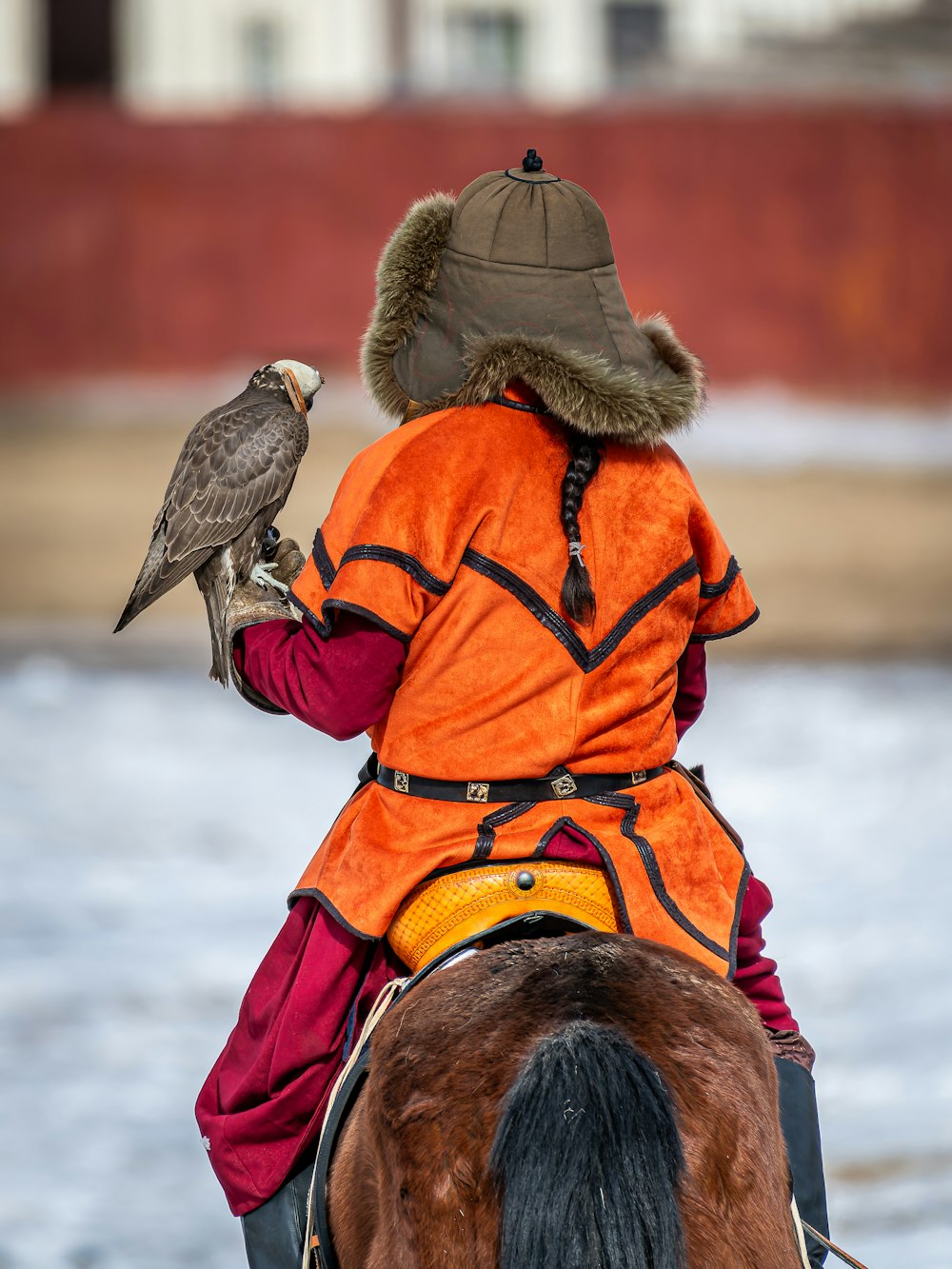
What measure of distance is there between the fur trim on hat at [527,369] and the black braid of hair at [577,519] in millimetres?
32

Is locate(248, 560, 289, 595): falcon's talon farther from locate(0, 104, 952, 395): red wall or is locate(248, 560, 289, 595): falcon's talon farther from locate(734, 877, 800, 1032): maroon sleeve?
locate(0, 104, 952, 395): red wall

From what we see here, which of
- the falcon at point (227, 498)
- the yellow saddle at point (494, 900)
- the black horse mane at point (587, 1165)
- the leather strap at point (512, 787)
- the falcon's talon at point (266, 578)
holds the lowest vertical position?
the black horse mane at point (587, 1165)

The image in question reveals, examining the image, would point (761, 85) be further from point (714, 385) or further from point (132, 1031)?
point (132, 1031)

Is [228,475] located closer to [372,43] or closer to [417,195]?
[417,195]

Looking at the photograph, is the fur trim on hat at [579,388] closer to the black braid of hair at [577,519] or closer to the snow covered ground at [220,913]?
the black braid of hair at [577,519]

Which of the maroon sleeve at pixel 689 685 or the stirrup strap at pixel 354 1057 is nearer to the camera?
the stirrup strap at pixel 354 1057

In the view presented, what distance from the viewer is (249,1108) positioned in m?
2.04

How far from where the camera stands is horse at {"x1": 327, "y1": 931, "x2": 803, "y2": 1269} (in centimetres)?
149

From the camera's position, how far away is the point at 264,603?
2.10 m

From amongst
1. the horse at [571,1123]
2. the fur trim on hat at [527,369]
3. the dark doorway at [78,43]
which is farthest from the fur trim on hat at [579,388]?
the dark doorway at [78,43]

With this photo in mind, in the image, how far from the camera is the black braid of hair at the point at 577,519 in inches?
73.7

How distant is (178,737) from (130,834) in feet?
4.43

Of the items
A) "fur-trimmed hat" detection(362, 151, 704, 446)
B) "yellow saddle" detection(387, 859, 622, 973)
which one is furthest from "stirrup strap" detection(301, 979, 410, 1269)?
"fur-trimmed hat" detection(362, 151, 704, 446)

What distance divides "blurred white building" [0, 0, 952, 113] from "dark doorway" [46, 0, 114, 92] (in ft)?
0.05
